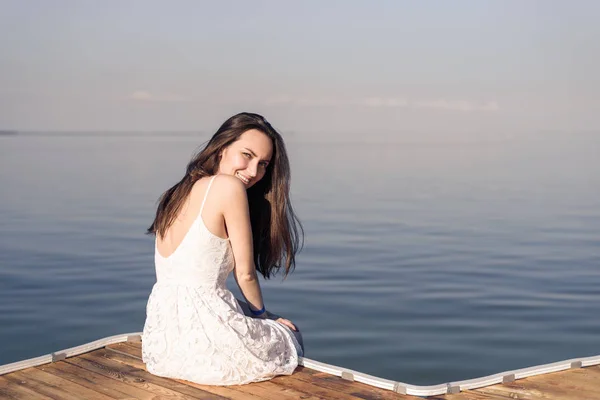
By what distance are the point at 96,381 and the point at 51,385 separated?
23 centimetres

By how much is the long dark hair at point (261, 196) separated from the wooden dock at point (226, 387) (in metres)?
0.59

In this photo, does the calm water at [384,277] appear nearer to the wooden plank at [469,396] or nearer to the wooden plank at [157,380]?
the wooden plank at [469,396]

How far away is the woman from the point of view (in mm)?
4371

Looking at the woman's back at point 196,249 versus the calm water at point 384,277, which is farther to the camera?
the calm water at point 384,277

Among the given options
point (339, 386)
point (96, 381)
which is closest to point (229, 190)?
point (339, 386)

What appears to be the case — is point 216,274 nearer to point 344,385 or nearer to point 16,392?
point 344,385

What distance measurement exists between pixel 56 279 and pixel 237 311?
6406 mm

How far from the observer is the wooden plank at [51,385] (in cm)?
438

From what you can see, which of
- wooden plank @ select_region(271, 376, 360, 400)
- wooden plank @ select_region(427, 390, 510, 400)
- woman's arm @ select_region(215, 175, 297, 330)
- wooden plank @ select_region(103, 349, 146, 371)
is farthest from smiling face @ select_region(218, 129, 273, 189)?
wooden plank @ select_region(427, 390, 510, 400)

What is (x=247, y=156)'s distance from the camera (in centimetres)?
457

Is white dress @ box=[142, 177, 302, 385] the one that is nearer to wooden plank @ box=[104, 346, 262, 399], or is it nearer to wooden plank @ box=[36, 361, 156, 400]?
wooden plank @ box=[104, 346, 262, 399]

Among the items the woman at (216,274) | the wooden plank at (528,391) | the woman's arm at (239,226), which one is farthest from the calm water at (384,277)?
the woman's arm at (239,226)

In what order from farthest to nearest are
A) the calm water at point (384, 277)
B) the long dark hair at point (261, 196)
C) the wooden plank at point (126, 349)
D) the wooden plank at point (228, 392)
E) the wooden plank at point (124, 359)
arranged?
the calm water at point (384, 277) < the wooden plank at point (126, 349) < the wooden plank at point (124, 359) < the long dark hair at point (261, 196) < the wooden plank at point (228, 392)

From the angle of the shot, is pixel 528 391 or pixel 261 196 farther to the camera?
pixel 261 196
